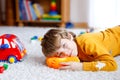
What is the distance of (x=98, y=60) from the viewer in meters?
1.01

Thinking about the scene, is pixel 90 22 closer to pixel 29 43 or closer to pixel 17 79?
pixel 29 43

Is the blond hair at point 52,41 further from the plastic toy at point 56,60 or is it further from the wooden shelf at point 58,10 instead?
the wooden shelf at point 58,10

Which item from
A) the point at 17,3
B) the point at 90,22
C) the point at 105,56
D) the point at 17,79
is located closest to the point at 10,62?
the point at 17,79

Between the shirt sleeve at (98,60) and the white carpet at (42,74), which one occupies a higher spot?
the shirt sleeve at (98,60)

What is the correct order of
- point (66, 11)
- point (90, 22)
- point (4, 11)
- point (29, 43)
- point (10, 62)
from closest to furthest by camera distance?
point (10, 62), point (29, 43), point (90, 22), point (66, 11), point (4, 11)

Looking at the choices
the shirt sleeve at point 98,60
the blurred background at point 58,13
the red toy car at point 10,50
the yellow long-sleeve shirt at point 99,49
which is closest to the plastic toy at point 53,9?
the blurred background at point 58,13

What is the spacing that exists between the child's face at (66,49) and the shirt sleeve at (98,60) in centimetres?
6

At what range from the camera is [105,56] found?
987 millimetres

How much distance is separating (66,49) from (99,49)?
5.5 inches

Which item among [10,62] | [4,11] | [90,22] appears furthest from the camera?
[4,11]

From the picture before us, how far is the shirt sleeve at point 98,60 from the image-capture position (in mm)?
968

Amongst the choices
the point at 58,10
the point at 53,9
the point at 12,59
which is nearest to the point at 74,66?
the point at 12,59

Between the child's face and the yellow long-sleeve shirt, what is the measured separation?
0.15ft

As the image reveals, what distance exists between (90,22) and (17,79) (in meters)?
1.72
